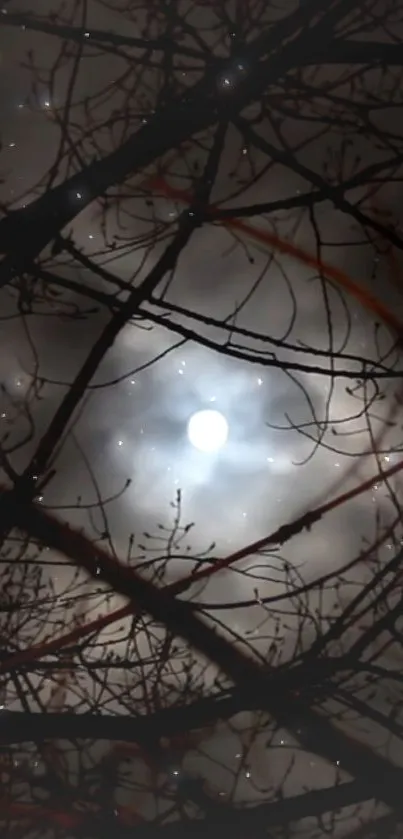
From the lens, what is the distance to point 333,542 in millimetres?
555

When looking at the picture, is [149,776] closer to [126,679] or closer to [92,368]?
[126,679]

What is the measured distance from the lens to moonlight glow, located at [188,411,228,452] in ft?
1.84

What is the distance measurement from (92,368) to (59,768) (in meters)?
0.26

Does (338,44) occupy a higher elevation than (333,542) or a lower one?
higher

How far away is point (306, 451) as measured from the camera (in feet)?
1.84

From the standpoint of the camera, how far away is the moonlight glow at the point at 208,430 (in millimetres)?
561

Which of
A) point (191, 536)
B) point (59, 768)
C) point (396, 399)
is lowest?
point (59, 768)

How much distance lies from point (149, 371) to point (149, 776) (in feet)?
0.88

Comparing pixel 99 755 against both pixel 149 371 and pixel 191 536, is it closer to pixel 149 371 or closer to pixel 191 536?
pixel 191 536

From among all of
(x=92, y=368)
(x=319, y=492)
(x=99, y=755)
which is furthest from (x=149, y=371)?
(x=99, y=755)

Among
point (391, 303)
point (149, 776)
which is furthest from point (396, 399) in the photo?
point (149, 776)

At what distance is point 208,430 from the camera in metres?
0.56

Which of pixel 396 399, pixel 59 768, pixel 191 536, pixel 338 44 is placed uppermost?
pixel 338 44

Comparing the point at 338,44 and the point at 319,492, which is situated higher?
the point at 338,44
